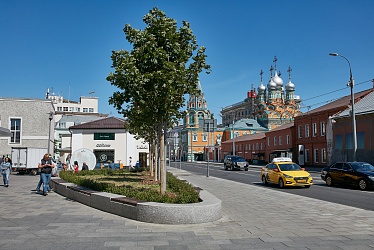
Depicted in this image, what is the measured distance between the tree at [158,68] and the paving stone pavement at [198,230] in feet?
9.57

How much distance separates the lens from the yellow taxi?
20203mm

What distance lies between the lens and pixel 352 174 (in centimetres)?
2033

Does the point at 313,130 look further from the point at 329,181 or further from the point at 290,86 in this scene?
the point at 290,86

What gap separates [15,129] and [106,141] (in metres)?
11.6

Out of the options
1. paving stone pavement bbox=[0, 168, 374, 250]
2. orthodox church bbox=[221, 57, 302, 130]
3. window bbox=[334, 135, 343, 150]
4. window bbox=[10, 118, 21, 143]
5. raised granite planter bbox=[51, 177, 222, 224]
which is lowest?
paving stone pavement bbox=[0, 168, 374, 250]

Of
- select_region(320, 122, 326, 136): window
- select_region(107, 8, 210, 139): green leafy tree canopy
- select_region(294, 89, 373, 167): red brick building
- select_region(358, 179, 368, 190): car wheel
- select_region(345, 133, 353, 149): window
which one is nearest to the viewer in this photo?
select_region(107, 8, 210, 139): green leafy tree canopy

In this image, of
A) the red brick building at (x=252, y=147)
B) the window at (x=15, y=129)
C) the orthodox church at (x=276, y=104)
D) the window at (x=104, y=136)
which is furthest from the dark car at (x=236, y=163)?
the orthodox church at (x=276, y=104)

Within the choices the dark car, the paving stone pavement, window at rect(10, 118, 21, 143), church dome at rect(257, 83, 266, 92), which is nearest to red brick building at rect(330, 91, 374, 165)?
the dark car

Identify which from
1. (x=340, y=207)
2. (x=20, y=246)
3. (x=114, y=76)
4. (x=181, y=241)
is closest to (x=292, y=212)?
(x=340, y=207)

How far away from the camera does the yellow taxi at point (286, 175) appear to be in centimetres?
2020

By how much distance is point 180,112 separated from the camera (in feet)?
45.8

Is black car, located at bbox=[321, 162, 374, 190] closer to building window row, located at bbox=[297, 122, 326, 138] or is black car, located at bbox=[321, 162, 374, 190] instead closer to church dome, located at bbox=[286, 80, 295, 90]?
building window row, located at bbox=[297, 122, 326, 138]

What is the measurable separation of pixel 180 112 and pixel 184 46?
2644mm

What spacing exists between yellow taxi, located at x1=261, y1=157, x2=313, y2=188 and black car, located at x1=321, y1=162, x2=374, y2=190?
194 cm
